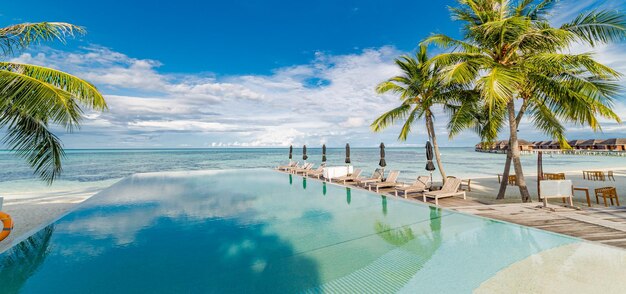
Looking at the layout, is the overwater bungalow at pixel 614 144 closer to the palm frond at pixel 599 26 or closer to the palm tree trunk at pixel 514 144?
the palm tree trunk at pixel 514 144

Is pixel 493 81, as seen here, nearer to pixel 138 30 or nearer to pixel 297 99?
pixel 138 30

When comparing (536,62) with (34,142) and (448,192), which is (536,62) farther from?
(34,142)

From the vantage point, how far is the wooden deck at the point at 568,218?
477 centimetres

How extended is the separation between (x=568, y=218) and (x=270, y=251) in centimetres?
653

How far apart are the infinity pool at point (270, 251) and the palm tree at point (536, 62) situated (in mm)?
3263

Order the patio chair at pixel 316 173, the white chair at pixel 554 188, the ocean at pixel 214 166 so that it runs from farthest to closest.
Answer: the ocean at pixel 214 166 → the patio chair at pixel 316 173 → the white chair at pixel 554 188

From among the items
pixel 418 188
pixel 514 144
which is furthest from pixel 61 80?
pixel 514 144

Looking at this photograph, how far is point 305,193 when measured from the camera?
10.9m

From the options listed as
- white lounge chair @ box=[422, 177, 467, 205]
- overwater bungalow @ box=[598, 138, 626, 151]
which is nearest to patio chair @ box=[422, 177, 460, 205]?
white lounge chair @ box=[422, 177, 467, 205]

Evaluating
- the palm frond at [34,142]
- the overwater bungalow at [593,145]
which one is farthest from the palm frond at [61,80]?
the overwater bungalow at [593,145]

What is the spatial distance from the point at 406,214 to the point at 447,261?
3.01 meters

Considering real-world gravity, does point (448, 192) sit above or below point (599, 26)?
below

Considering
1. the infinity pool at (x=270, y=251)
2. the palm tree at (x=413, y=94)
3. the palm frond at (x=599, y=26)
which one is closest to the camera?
the infinity pool at (x=270, y=251)

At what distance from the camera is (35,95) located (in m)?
3.87
